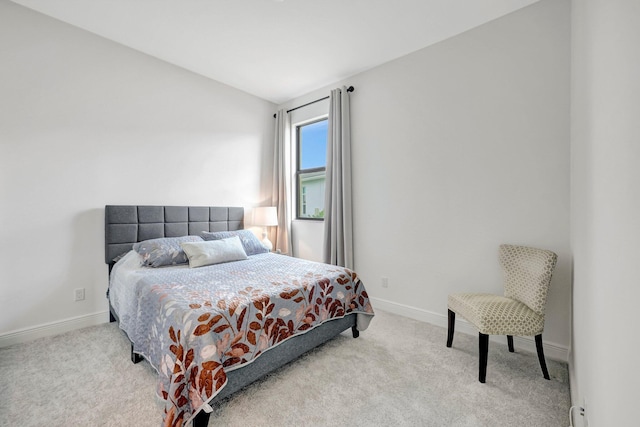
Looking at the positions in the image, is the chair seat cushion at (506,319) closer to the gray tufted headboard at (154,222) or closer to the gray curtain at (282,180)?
the gray curtain at (282,180)

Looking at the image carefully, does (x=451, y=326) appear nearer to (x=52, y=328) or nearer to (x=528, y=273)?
(x=528, y=273)

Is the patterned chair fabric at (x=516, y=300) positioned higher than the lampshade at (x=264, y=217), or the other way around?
the lampshade at (x=264, y=217)

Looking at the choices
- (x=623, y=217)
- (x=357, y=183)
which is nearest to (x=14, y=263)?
(x=357, y=183)

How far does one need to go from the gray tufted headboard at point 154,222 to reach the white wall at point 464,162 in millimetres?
1864

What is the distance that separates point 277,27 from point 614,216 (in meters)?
2.84

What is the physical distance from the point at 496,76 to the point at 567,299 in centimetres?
196

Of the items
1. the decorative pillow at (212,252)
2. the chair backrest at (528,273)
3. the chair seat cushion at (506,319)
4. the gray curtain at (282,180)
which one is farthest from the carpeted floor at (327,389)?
the gray curtain at (282,180)

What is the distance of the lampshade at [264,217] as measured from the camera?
Answer: 385cm

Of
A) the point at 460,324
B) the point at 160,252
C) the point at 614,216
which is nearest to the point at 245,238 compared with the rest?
the point at 160,252

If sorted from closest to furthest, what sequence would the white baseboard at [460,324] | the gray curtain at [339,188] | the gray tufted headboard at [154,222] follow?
the white baseboard at [460,324], the gray tufted headboard at [154,222], the gray curtain at [339,188]

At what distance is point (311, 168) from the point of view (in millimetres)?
4133

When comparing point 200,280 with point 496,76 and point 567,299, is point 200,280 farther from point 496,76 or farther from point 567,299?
point 496,76

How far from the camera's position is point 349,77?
3.49 metres

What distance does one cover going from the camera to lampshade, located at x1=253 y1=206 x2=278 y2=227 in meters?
3.85
